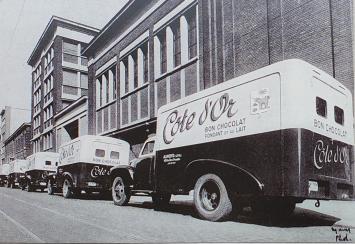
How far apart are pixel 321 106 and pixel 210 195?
2545mm

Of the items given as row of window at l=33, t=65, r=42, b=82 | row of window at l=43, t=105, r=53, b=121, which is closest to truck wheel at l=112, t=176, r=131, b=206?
row of window at l=43, t=105, r=53, b=121

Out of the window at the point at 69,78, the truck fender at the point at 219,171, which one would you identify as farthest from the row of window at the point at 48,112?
the truck fender at the point at 219,171

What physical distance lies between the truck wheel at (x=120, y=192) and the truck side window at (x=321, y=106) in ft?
18.8

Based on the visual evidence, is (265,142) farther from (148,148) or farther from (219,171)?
(148,148)

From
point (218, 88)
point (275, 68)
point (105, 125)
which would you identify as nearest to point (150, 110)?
point (105, 125)

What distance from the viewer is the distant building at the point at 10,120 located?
54.9 meters

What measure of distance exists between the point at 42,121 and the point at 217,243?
122ft

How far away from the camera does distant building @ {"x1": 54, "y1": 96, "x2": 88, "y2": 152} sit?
2695 centimetres

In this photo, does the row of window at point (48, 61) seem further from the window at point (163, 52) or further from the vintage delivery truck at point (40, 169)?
the window at point (163, 52)

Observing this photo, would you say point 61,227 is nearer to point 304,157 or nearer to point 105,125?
point 304,157

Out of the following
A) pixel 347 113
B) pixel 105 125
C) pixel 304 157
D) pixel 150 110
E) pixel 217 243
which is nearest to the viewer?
pixel 217 243

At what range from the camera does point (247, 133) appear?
6.55 m

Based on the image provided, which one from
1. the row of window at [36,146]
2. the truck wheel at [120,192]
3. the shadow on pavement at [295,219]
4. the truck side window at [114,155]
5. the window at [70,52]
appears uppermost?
the window at [70,52]

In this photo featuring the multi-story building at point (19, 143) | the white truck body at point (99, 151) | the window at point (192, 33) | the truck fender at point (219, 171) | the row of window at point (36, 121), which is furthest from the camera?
the multi-story building at point (19, 143)
